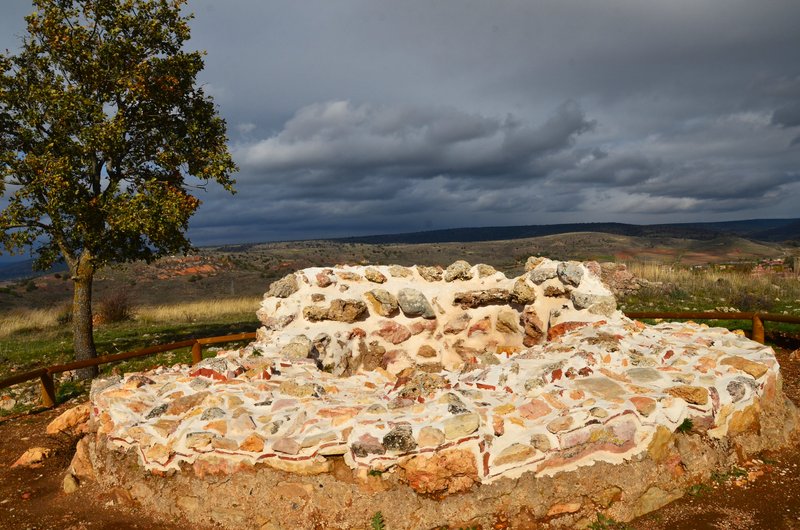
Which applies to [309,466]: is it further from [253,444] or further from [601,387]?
[601,387]

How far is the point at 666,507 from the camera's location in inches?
159

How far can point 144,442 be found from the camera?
14.7 ft

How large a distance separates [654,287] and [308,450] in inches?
705

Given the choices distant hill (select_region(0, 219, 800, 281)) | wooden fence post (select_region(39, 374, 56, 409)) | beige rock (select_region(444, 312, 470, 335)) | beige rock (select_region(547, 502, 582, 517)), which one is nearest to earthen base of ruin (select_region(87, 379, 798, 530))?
beige rock (select_region(547, 502, 582, 517))

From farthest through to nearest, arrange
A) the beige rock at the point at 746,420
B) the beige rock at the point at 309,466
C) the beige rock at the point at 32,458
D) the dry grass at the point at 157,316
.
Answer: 1. the dry grass at the point at 157,316
2. the beige rock at the point at 32,458
3. the beige rock at the point at 746,420
4. the beige rock at the point at 309,466

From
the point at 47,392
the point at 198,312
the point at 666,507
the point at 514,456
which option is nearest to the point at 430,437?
the point at 514,456

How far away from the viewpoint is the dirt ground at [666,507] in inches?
152

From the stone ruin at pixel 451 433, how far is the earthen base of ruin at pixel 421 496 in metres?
0.01

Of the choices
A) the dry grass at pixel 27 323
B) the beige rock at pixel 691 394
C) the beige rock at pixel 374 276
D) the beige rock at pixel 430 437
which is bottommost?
the dry grass at pixel 27 323

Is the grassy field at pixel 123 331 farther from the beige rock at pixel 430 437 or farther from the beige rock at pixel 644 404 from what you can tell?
the beige rock at pixel 644 404

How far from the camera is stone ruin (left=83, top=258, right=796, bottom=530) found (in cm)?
391

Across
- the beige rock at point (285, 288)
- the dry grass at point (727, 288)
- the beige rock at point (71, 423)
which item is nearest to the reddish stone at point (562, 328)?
the beige rock at point (285, 288)

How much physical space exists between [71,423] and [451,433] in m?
5.97

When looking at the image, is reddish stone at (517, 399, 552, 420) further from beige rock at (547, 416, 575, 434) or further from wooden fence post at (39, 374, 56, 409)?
wooden fence post at (39, 374, 56, 409)
